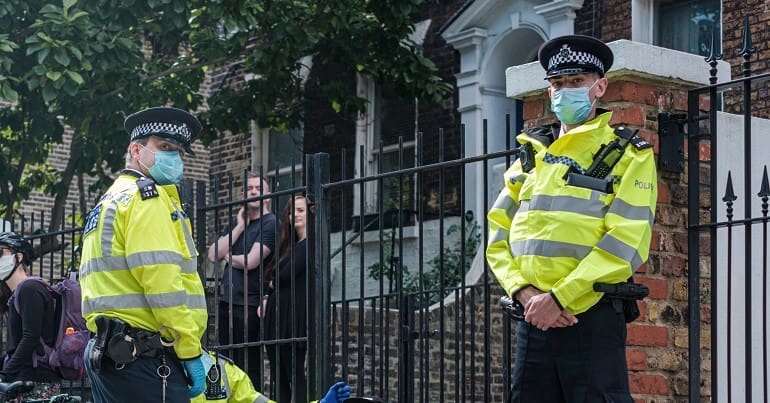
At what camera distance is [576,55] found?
5.79 metres

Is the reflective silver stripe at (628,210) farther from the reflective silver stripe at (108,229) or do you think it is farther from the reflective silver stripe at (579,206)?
the reflective silver stripe at (108,229)

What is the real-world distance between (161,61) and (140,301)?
9.06 meters

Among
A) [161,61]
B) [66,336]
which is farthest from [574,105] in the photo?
[161,61]

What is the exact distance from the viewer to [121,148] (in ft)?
49.6

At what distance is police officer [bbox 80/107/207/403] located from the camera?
21.3 ft

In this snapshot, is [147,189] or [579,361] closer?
[579,361]

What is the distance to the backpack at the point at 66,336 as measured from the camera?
907 cm

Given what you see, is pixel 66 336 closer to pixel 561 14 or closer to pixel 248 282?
pixel 248 282

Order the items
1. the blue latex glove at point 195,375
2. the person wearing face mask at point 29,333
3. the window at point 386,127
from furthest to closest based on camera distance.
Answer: the window at point 386,127 → the person wearing face mask at point 29,333 → the blue latex glove at point 195,375

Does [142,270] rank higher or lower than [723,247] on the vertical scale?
lower

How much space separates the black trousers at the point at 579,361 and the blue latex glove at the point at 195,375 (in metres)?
1.77

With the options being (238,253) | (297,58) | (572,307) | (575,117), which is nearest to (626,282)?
(572,307)

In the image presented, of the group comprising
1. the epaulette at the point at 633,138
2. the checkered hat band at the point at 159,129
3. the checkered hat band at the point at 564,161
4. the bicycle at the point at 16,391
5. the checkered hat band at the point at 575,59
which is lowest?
the bicycle at the point at 16,391

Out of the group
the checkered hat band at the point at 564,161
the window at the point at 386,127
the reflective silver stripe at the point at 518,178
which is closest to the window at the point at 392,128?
the window at the point at 386,127
